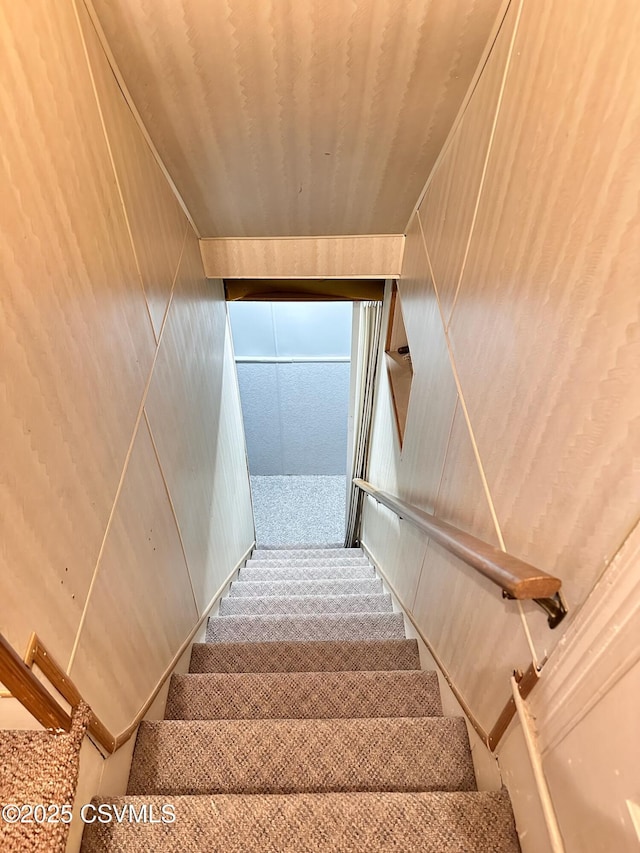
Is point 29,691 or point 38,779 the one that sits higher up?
point 29,691

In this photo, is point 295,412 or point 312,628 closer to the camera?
point 312,628

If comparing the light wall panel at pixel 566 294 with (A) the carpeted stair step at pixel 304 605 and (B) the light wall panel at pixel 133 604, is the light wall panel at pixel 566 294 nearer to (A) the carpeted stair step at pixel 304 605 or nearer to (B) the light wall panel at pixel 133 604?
(B) the light wall panel at pixel 133 604

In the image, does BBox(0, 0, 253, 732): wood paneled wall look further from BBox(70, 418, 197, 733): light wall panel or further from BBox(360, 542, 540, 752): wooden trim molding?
BBox(360, 542, 540, 752): wooden trim molding

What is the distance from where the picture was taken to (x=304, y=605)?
2.82m

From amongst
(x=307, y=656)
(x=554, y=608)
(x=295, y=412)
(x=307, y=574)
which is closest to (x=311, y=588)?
(x=307, y=574)

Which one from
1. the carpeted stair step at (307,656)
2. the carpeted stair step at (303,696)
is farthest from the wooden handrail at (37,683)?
the carpeted stair step at (307,656)

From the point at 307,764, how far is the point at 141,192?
1847mm

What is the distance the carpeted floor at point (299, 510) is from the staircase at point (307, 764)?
4.00 meters

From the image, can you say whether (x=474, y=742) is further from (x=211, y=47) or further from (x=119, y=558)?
(x=211, y=47)

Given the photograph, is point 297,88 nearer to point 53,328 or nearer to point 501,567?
point 53,328

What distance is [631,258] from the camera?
66cm

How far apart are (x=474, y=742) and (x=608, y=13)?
1.73 metres

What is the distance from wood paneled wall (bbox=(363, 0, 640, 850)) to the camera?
693 millimetres

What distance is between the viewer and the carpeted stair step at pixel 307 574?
12.3 ft
